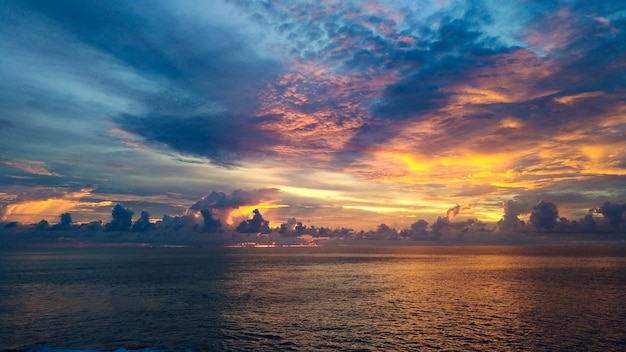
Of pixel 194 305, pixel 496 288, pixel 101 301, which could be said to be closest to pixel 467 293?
pixel 496 288

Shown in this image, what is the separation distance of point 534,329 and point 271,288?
65919 millimetres

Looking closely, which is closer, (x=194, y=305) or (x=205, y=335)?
(x=205, y=335)

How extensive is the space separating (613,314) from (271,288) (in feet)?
246

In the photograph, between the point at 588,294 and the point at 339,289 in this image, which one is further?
the point at 339,289

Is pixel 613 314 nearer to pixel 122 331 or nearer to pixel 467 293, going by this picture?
pixel 467 293

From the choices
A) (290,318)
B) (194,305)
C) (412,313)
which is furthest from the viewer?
(194,305)

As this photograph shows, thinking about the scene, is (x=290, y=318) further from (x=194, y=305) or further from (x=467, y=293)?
(x=467, y=293)

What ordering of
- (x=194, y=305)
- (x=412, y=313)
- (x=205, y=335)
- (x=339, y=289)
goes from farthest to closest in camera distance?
(x=339, y=289) → (x=194, y=305) → (x=412, y=313) → (x=205, y=335)

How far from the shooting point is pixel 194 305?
8119 centimetres

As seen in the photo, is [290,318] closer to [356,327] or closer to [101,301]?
[356,327]

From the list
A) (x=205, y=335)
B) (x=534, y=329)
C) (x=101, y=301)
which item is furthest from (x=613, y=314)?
(x=101, y=301)

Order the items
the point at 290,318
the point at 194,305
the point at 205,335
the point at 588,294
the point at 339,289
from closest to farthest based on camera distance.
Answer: the point at 205,335, the point at 290,318, the point at 194,305, the point at 588,294, the point at 339,289

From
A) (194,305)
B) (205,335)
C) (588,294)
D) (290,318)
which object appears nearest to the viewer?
(205,335)

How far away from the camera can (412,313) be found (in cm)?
7288
